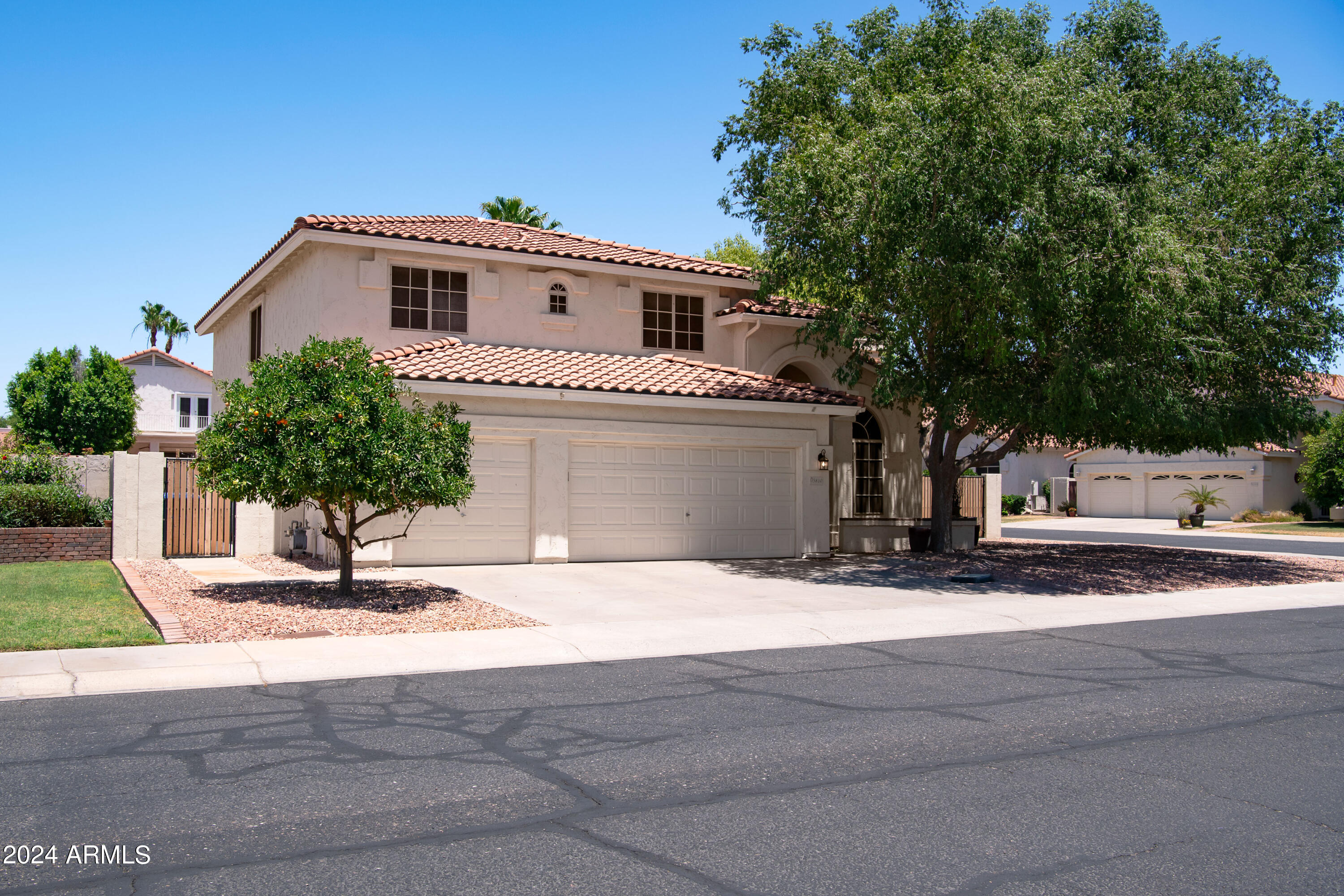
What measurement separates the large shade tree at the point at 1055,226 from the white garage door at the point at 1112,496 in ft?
97.8

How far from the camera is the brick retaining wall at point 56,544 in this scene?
1806 cm

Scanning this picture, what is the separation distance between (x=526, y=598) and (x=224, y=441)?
14.6 feet

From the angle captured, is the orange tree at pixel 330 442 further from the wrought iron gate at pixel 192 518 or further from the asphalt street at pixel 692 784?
the wrought iron gate at pixel 192 518

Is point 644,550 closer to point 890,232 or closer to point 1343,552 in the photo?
point 890,232

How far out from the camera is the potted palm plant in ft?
138

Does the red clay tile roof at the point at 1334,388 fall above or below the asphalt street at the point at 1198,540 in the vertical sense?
above

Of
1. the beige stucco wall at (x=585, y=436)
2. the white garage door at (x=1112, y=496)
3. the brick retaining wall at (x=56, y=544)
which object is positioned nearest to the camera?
the brick retaining wall at (x=56, y=544)

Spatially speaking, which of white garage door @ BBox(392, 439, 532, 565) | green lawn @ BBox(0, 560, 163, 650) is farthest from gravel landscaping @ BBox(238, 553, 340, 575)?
green lawn @ BBox(0, 560, 163, 650)

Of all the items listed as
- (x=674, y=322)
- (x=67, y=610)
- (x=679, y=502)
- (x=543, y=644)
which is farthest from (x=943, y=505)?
(x=67, y=610)

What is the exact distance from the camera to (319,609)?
13.0 m

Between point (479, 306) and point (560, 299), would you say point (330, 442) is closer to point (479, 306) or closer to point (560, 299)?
point (479, 306)

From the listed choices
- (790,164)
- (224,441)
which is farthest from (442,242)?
(224,441)

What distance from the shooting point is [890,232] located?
17.2 m

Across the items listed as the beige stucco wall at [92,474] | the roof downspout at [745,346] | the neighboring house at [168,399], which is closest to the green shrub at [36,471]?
the beige stucco wall at [92,474]
